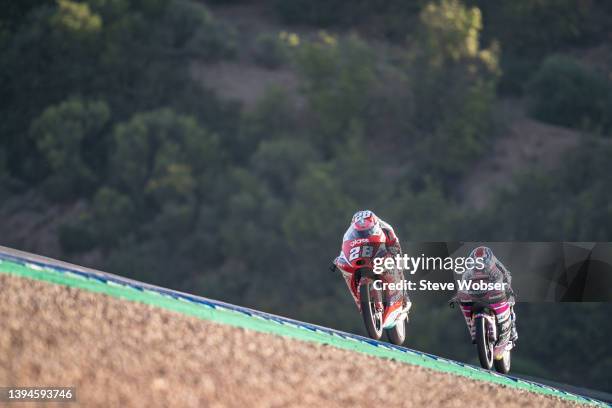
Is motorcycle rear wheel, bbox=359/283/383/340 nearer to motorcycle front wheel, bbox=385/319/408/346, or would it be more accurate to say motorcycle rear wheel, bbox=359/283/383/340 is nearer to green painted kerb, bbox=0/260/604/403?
motorcycle front wheel, bbox=385/319/408/346

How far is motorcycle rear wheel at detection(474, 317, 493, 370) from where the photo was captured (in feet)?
31.3

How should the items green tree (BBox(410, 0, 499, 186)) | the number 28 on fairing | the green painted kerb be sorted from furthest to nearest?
1. green tree (BBox(410, 0, 499, 186))
2. the number 28 on fairing
3. the green painted kerb

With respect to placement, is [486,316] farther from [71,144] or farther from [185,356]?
[71,144]

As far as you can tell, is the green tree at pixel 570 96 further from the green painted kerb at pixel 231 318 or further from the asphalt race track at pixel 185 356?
the asphalt race track at pixel 185 356

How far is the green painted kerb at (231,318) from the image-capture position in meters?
8.05

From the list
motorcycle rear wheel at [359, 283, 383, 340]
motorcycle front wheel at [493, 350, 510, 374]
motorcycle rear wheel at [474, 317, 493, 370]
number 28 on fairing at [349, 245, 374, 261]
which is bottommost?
motorcycle front wheel at [493, 350, 510, 374]

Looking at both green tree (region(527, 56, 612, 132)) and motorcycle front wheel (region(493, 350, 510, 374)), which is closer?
motorcycle front wheel (region(493, 350, 510, 374))

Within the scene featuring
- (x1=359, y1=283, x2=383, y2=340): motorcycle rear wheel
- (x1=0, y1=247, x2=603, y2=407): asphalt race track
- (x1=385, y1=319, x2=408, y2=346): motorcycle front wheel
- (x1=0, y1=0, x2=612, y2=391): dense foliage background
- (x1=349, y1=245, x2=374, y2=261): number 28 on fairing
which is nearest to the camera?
(x1=0, y1=247, x2=603, y2=407): asphalt race track

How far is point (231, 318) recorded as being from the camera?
837 centimetres

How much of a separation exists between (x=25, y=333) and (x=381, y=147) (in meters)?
33.0

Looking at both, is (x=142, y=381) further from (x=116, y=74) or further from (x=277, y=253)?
(x=116, y=74)

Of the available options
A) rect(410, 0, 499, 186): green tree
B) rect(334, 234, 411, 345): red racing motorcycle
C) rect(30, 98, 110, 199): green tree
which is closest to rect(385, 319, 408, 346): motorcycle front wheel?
rect(334, 234, 411, 345): red racing motorcycle

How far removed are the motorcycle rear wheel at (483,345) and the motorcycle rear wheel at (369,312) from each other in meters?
1.07

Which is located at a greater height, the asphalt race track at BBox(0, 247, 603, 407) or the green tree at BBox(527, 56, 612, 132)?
the green tree at BBox(527, 56, 612, 132)
